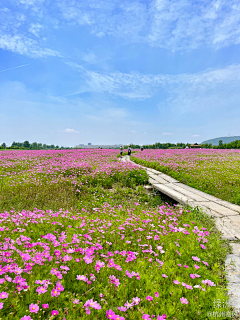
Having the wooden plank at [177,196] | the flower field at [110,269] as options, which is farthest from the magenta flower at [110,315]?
the wooden plank at [177,196]

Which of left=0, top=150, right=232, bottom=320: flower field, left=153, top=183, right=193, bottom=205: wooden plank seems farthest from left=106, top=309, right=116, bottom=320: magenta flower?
left=153, top=183, right=193, bottom=205: wooden plank

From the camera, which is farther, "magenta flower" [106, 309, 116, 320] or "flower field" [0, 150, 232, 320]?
"flower field" [0, 150, 232, 320]

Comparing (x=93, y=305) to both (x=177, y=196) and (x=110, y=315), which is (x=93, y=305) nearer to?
(x=110, y=315)

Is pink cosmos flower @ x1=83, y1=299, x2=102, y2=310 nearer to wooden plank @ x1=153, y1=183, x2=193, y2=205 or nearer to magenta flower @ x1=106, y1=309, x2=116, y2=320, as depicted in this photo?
magenta flower @ x1=106, y1=309, x2=116, y2=320

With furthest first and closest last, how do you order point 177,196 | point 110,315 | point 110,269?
point 177,196 < point 110,269 < point 110,315

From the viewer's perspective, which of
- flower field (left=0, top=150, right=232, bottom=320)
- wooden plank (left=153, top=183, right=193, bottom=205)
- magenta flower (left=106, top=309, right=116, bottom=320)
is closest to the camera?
magenta flower (left=106, top=309, right=116, bottom=320)

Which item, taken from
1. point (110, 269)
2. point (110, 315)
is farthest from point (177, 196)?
point (110, 315)

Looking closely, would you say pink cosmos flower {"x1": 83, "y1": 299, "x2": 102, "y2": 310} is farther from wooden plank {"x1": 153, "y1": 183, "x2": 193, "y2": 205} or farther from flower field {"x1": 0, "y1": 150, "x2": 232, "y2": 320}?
wooden plank {"x1": 153, "y1": 183, "x2": 193, "y2": 205}

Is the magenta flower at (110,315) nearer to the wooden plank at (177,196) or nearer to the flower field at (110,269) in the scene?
the flower field at (110,269)

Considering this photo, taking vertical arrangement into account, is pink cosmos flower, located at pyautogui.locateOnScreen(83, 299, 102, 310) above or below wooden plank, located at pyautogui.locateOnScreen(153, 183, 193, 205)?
above

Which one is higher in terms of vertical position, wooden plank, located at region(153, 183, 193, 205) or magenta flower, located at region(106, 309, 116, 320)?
magenta flower, located at region(106, 309, 116, 320)

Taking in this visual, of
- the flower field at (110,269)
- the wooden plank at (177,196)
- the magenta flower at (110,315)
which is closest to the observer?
the magenta flower at (110,315)

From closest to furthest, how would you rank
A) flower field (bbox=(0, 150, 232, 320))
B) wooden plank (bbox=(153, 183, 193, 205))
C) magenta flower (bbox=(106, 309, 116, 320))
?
magenta flower (bbox=(106, 309, 116, 320)) → flower field (bbox=(0, 150, 232, 320)) → wooden plank (bbox=(153, 183, 193, 205))

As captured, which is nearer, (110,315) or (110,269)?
(110,315)
